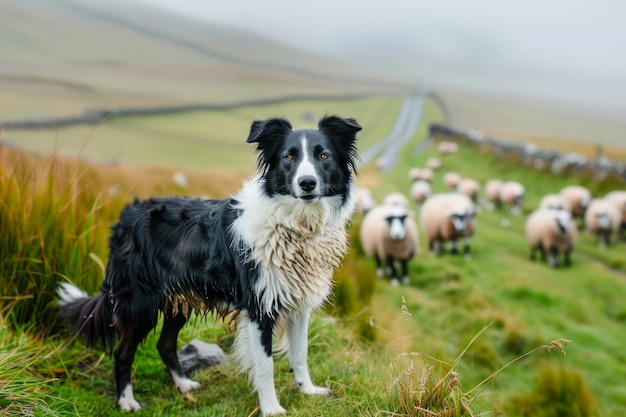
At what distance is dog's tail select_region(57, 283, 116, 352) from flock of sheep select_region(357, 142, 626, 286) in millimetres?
7447

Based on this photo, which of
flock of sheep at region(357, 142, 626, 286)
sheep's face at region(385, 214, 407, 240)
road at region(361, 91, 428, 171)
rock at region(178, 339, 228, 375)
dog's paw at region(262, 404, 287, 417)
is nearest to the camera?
dog's paw at region(262, 404, 287, 417)

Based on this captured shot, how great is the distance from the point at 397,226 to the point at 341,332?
18.5 feet

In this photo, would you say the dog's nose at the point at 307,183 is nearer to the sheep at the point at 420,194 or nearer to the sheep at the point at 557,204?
the sheep at the point at 557,204

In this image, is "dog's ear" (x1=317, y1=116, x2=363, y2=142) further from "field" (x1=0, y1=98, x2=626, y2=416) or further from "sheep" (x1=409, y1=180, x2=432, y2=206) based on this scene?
"sheep" (x1=409, y1=180, x2=432, y2=206)

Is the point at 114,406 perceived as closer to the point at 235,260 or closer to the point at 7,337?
the point at 7,337

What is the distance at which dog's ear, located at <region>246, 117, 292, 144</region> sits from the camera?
11.6 feet

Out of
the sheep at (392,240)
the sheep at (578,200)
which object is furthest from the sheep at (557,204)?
the sheep at (392,240)

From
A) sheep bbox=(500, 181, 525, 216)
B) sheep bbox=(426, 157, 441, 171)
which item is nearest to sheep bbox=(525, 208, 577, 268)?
sheep bbox=(500, 181, 525, 216)

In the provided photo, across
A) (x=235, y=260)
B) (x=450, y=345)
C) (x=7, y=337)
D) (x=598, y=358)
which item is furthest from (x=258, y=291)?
(x=598, y=358)

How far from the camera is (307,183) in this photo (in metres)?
3.31

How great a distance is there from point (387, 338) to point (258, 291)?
3441mm

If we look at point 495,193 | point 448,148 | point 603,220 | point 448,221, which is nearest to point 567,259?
point 603,220

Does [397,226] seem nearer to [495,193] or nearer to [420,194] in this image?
[420,194]

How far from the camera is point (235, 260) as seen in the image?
3719 millimetres
